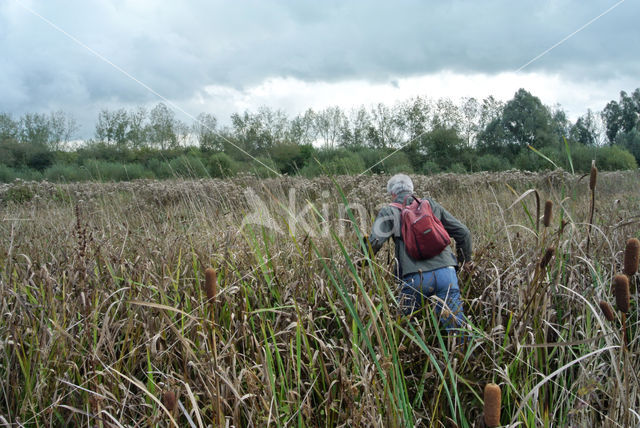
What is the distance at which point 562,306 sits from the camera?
9.04 ft

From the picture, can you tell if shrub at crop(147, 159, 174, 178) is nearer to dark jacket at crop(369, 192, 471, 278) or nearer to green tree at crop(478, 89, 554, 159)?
dark jacket at crop(369, 192, 471, 278)

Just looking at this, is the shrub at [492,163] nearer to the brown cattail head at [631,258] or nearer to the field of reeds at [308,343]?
the field of reeds at [308,343]

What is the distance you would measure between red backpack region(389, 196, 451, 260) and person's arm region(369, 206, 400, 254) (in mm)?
132

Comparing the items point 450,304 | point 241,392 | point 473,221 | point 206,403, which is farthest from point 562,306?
point 473,221

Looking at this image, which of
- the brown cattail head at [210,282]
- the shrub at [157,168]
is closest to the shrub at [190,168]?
the brown cattail head at [210,282]

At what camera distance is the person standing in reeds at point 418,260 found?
312 cm

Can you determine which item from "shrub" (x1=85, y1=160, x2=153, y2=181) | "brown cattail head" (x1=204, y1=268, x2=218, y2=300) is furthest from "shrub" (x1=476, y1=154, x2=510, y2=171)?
"brown cattail head" (x1=204, y1=268, x2=218, y2=300)

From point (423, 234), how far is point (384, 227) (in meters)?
0.45

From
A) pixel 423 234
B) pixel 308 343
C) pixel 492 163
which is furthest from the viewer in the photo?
pixel 492 163

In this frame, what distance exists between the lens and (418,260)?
3.24 meters
